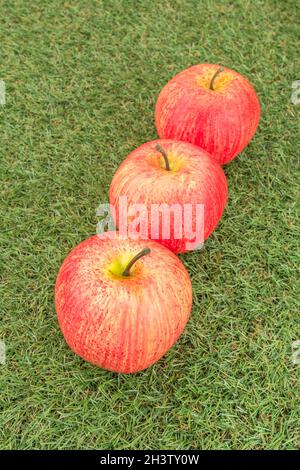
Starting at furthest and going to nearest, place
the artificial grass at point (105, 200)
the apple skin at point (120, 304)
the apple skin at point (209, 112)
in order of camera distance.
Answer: the apple skin at point (209, 112) → the artificial grass at point (105, 200) → the apple skin at point (120, 304)

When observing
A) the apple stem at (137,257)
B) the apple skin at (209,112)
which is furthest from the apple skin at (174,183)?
the apple stem at (137,257)

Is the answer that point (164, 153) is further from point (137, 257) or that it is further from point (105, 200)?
point (105, 200)

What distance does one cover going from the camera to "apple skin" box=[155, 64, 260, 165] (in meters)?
2.36

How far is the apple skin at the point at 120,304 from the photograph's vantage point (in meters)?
1.76

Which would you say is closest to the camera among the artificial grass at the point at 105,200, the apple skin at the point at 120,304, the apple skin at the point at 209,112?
the apple skin at the point at 120,304

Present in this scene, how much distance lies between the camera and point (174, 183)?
2049 mm

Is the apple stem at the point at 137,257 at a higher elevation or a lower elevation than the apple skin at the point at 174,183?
lower

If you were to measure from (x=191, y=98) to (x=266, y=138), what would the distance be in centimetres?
79

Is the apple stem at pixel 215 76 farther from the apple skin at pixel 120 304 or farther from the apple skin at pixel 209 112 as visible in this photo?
the apple skin at pixel 120 304

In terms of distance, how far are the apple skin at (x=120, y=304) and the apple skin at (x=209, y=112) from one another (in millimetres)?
729

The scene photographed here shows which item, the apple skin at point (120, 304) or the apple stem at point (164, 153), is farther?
the apple stem at point (164, 153)

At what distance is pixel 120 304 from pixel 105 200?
1021mm

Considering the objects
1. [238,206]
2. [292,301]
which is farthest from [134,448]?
[238,206]

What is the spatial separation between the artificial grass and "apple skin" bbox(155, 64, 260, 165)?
1.25ft
